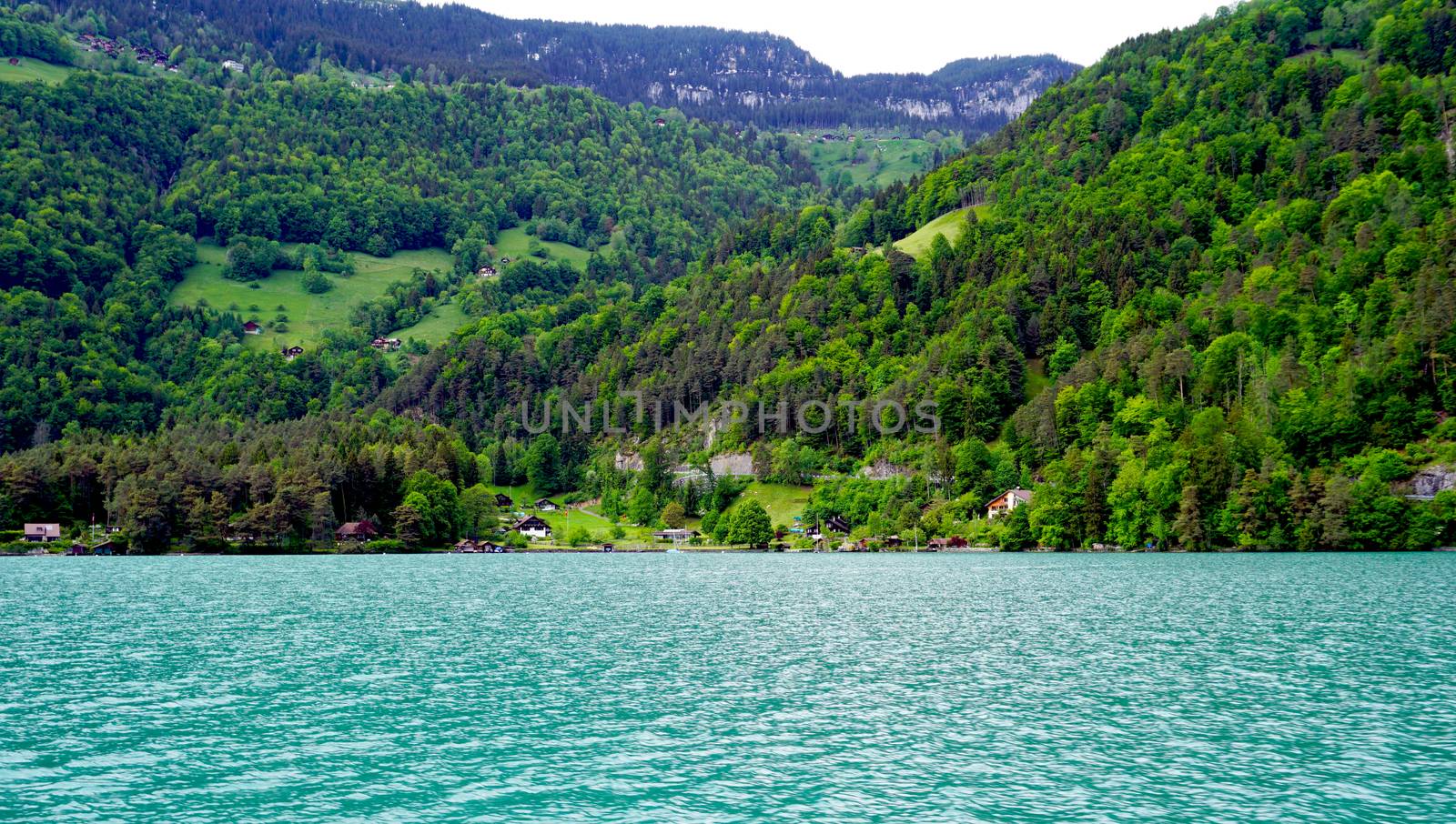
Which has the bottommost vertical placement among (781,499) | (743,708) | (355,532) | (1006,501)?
(743,708)

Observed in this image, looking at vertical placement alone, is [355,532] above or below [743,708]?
above

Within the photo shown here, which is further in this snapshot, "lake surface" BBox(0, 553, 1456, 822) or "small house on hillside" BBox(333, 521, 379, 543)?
"small house on hillside" BBox(333, 521, 379, 543)

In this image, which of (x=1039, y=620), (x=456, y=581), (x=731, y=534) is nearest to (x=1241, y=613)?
(x=1039, y=620)

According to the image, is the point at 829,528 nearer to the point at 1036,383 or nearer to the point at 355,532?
the point at 1036,383

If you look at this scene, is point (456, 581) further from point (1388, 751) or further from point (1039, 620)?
point (1388, 751)

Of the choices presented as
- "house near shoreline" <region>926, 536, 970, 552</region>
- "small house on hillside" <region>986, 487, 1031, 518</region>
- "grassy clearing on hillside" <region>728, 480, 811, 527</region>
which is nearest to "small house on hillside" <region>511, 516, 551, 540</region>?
"grassy clearing on hillside" <region>728, 480, 811, 527</region>

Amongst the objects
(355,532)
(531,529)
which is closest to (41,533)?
(355,532)

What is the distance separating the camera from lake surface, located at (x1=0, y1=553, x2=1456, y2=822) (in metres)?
27.4

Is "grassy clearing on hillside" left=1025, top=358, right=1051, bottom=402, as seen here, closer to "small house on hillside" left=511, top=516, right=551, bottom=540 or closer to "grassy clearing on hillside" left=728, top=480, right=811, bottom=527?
"grassy clearing on hillside" left=728, top=480, right=811, bottom=527

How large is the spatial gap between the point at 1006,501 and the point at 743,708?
131 metres

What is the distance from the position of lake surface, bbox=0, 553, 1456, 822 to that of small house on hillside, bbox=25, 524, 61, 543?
89938 mm

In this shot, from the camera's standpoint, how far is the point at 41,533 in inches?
6058

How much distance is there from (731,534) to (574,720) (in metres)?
143

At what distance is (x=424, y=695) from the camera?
4166 cm
